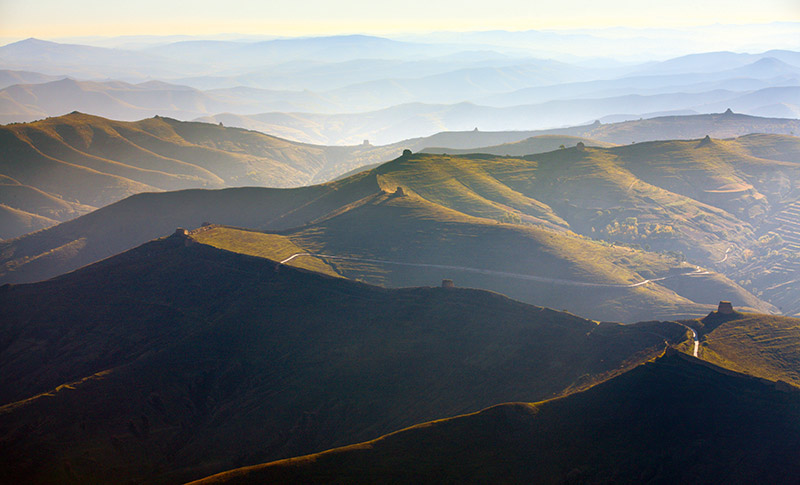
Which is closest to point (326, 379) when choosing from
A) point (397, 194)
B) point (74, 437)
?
point (74, 437)

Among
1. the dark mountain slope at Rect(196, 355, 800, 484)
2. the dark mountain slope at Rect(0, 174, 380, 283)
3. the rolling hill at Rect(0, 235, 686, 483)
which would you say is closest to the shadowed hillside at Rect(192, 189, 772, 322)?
the dark mountain slope at Rect(0, 174, 380, 283)

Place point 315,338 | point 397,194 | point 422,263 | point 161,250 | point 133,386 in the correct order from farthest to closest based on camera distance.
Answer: point 397,194
point 422,263
point 161,250
point 315,338
point 133,386

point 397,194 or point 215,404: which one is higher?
point 397,194

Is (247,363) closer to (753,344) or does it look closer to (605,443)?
(605,443)

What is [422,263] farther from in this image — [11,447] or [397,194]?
[11,447]

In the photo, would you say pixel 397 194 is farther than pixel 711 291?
Yes

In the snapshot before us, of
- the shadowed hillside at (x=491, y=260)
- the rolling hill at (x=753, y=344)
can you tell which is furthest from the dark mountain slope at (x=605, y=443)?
the shadowed hillside at (x=491, y=260)
